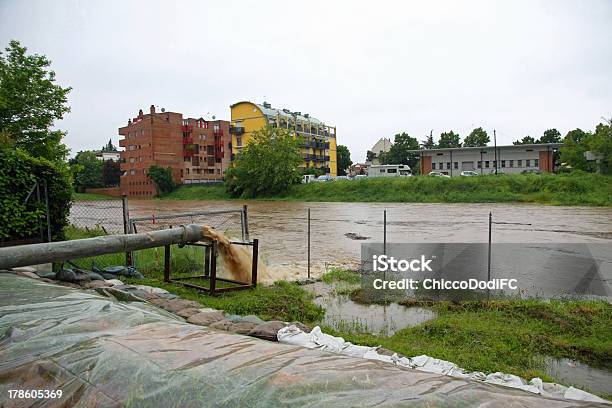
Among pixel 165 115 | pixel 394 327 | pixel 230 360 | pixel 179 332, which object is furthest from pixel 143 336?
pixel 165 115

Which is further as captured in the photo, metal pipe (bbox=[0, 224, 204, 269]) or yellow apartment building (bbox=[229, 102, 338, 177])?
yellow apartment building (bbox=[229, 102, 338, 177])

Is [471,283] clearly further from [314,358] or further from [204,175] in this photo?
[204,175]

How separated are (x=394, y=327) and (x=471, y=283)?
293 centimetres

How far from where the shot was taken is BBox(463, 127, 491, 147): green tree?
284 feet

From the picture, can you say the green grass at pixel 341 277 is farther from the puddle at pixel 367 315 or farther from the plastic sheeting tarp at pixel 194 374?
the plastic sheeting tarp at pixel 194 374

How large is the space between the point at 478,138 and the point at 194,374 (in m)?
91.6

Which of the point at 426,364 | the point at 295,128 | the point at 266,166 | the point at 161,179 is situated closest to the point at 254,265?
the point at 426,364

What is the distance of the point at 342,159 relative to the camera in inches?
4050

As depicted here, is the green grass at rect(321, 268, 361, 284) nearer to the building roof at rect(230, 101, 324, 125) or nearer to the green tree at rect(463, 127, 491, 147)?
the building roof at rect(230, 101, 324, 125)

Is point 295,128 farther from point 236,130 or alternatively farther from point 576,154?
point 576,154

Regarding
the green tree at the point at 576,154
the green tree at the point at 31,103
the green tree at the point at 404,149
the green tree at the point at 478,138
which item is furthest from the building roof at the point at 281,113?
the green tree at the point at 31,103

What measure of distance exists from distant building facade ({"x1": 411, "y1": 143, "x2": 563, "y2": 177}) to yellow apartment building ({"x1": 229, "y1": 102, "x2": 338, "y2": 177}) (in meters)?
20.0

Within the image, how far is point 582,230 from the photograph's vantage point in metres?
20.5

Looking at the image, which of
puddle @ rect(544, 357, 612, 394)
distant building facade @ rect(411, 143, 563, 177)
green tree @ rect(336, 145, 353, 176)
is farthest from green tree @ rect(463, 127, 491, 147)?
puddle @ rect(544, 357, 612, 394)
